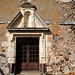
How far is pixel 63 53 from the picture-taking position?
19.6ft

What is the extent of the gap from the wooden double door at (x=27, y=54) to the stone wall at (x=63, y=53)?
655 millimetres

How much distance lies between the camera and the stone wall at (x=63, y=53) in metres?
5.91

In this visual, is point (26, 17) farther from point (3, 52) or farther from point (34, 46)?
point (3, 52)

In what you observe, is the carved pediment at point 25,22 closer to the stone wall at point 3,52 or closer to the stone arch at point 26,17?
the stone arch at point 26,17

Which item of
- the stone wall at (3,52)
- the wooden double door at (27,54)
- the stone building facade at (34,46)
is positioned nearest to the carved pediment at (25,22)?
the stone building facade at (34,46)

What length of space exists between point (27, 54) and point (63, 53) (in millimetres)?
1537

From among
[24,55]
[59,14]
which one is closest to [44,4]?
[59,14]

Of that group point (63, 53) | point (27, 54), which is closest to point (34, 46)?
point (27, 54)

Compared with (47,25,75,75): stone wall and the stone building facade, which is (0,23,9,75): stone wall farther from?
(47,25,75,75): stone wall

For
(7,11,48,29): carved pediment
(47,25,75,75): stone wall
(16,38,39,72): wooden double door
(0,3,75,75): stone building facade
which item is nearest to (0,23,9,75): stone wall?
(0,3,75,75): stone building facade

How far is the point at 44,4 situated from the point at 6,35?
6.99ft

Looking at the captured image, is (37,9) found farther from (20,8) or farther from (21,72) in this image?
(21,72)

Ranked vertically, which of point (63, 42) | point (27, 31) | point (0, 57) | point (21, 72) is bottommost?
point (21, 72)

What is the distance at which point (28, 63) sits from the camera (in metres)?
6.20
